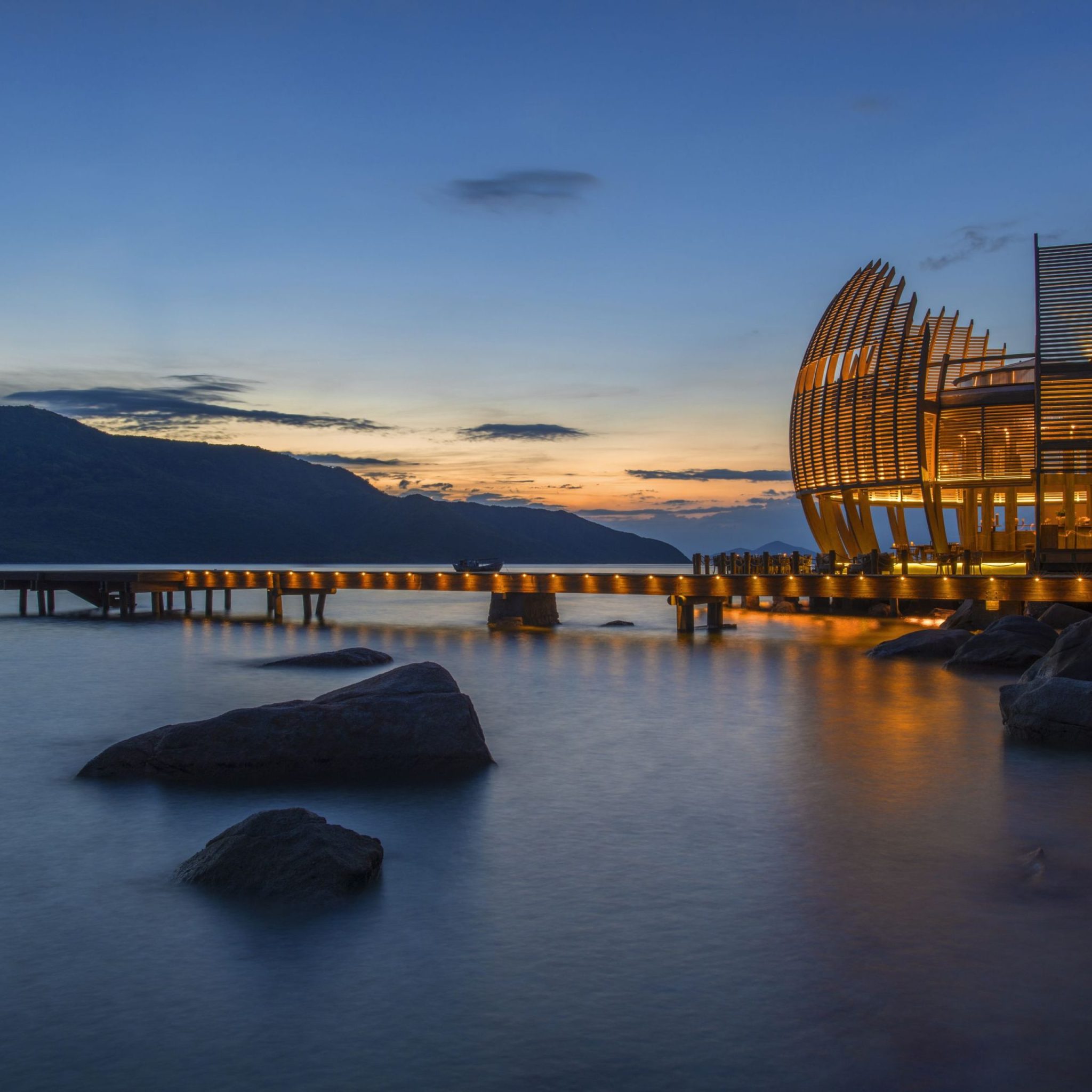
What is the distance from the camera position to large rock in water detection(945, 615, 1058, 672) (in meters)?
20.5

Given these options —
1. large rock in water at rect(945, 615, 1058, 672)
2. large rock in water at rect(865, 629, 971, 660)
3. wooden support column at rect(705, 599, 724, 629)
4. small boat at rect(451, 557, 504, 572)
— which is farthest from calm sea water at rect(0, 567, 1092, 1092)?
small boat at rect(451, 557, 504, 572)

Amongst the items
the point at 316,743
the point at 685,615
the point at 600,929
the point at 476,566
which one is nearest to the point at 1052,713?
the point at 600,929

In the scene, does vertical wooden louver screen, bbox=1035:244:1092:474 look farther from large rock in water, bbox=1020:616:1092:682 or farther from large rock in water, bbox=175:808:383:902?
large rock in water, bbox=175:808:383:902

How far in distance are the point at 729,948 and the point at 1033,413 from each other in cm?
2899

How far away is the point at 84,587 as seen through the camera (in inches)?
1682

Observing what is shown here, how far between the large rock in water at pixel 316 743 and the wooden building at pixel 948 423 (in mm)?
22463

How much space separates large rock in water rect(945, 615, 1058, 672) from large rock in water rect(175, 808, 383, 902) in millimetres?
15833

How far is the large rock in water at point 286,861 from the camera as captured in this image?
23.6ft

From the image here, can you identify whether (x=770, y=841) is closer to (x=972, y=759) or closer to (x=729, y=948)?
(x=729, y=948)

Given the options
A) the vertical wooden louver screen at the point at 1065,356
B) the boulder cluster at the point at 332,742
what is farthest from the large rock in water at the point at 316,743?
the vertical wooden louver screen at the point at 1065,356

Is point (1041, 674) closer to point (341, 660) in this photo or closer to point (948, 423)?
point (341, 660)

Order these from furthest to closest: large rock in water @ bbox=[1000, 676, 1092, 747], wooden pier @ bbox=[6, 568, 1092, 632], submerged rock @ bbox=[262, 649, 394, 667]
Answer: wooden pier @ bbox=[6, 568, 1092, 632]
submerged rock @ bbox=[262, 649, 394, 667]
large rock in water @ bbox=[1000, 676, 1092, 747]

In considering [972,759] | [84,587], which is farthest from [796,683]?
[84,587]

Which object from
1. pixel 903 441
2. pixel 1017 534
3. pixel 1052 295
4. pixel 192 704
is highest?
pixel 1052 295
